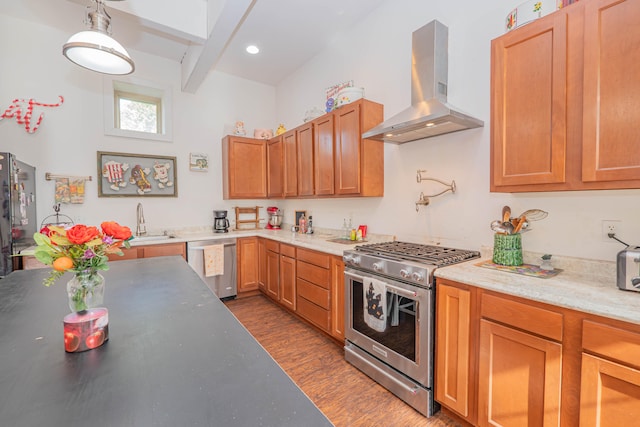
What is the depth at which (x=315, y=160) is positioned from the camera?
3285 mm

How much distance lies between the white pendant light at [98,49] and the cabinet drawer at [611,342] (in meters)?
2.74

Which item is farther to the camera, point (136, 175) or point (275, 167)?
point (275, 167)

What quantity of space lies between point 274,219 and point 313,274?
1.84 metres

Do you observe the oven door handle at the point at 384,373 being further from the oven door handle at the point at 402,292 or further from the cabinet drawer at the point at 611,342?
the cabinet drawer at the point at 611,342

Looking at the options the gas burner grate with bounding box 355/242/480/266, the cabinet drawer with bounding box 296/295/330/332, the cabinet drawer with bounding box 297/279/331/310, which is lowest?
the cabinet drawer with bounding box 296/295/330/332

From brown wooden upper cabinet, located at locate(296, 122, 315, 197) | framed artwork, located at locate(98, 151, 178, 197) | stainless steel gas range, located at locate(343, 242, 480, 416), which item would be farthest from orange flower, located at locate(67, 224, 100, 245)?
framed artwork, located at locate(98, 151, 178, 197)

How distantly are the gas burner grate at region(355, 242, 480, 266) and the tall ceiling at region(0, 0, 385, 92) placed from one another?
2.21 m

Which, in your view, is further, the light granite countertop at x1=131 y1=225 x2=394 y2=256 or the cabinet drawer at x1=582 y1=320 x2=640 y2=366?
the light granite countertop at x1=131 y1=225 x2=394 y2=256

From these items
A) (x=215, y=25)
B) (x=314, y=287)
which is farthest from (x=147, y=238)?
(x=215, y=25)

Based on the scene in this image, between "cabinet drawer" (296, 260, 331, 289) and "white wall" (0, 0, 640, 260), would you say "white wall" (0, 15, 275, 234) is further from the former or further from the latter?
"cabinet drawer" (296, 260, 331, 289)

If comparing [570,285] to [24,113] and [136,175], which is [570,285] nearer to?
[136,175]

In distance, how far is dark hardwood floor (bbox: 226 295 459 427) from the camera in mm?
1776

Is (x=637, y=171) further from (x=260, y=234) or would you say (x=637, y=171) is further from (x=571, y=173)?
(x=260, y=234)

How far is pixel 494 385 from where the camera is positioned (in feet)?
4.91
